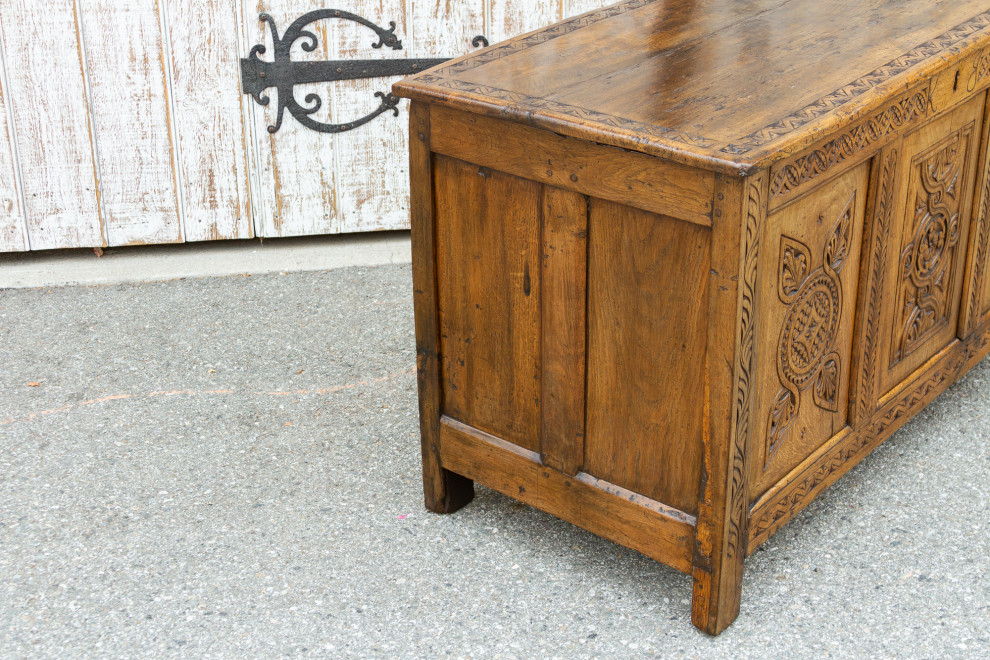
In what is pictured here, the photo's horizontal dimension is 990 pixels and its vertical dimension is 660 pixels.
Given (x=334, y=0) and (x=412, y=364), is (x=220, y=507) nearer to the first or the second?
(x=412, y=364)

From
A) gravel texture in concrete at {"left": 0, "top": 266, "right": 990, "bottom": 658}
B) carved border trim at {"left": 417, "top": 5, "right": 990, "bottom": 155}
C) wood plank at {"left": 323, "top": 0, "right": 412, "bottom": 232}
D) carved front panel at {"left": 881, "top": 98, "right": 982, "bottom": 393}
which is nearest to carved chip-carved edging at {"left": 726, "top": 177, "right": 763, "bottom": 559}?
carved border trim at {"left": 417, "top": 5, "right": 990, "bottom": 155}

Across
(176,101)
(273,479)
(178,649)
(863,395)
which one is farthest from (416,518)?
(176,101)

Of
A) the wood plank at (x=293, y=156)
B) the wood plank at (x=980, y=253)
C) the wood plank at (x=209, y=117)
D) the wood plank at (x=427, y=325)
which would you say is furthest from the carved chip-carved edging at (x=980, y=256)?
the wood plank at (x=209, y=117)

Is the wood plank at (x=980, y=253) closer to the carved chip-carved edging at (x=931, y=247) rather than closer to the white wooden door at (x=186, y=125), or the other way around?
the carved chip-carved edging at (x=931, y=247)

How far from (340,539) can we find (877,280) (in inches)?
45.7

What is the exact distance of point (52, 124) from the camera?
11.0 feet

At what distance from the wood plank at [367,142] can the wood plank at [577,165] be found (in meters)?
1.40

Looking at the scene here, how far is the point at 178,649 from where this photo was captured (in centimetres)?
210

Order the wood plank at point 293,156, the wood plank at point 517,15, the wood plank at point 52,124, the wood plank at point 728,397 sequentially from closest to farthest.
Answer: the wood plank at point 728,397, the wood plank at point 52,124, the wood plank at point 293,156, the wood plank at point 517,15

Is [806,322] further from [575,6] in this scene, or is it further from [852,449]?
[575,6]

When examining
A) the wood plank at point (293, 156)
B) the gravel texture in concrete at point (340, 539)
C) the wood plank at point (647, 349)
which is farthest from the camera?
the wood plank at point (293, 156)

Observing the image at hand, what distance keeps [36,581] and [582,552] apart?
105 centimetres

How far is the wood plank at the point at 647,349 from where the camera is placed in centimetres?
192

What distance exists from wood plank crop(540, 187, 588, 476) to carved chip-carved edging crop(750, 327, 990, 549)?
351 millimetres
